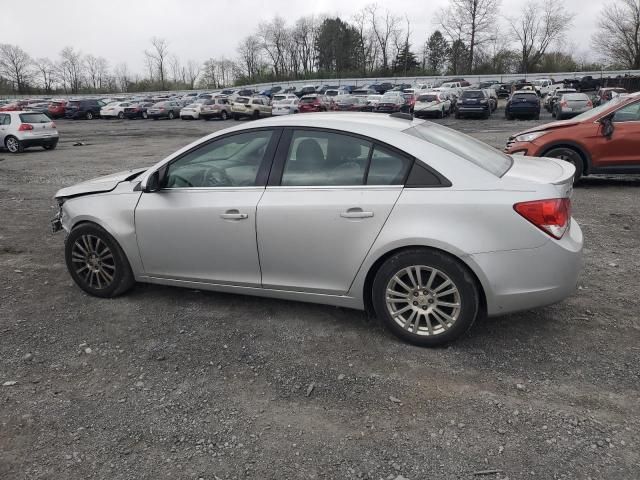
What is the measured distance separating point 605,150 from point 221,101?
1249 inches

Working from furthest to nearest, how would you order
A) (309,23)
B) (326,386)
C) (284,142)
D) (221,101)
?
1. (309,23)
2. (221,101)
3. (284,142)
4. (326,386)

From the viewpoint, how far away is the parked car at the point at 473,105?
30.2 meters

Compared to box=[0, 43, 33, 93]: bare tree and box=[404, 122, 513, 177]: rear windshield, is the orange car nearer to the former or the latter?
box=[404, 122, 513, 177]: rear windshield

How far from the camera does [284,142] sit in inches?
154

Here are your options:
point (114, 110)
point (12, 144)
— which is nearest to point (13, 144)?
point (12, 144)

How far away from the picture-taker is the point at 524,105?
28453 millimetres

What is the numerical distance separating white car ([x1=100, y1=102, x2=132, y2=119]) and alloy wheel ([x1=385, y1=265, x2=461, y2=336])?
4327 cm

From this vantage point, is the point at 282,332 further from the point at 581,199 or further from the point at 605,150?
the point at 605,150

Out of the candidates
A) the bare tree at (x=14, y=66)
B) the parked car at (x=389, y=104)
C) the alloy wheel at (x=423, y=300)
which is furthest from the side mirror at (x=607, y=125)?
the bare tree at (x=14, y=66)

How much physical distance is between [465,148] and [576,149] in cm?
597

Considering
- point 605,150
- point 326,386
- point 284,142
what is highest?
point 284,142

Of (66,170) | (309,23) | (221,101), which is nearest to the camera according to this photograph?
(66,170)

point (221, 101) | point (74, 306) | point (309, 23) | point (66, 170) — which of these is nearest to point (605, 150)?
point (74, 306)

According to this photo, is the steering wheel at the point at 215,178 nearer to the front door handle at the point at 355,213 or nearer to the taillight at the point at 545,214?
the front door handle at the point at 355,213
